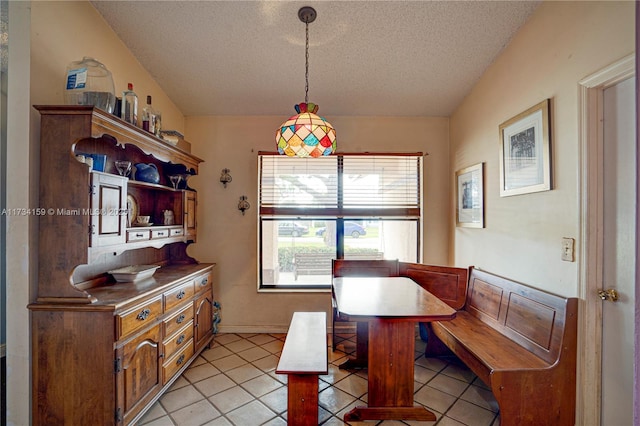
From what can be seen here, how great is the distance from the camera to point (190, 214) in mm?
2977

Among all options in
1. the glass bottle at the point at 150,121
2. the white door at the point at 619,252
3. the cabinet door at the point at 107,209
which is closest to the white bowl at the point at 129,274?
the cabinet door at the point at 107,209

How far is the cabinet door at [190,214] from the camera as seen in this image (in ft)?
9.43

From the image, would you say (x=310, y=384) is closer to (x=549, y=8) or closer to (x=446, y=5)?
(x=446, y=5)

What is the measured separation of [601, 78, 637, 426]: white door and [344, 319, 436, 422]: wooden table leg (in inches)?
42.7

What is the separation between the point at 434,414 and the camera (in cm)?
197

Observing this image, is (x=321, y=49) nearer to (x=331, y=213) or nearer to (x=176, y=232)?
(x=331, y=213)

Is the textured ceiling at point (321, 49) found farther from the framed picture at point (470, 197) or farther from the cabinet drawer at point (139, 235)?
the cabinet drawer at point (139, 235)

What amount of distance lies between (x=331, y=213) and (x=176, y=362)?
6.99ft

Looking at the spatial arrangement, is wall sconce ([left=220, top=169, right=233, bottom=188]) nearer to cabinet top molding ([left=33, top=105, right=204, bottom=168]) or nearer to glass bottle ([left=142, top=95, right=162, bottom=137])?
cabinet top molding ([left=33, top=105, right=204, bottom=168])

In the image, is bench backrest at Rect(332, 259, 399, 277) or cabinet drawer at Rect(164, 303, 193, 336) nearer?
cabinet drawer at Rect(164, 303, 193, 336)

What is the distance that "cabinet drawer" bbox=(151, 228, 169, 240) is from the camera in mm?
2312

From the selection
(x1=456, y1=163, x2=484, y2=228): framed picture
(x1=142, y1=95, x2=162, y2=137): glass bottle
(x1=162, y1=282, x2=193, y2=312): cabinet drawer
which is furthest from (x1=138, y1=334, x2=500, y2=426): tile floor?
(x1=142, y1=95, x2=162, y2=137): glass bottle

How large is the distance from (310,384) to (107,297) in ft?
Answer: 4.60

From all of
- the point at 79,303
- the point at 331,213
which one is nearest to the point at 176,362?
the point at 79,303
